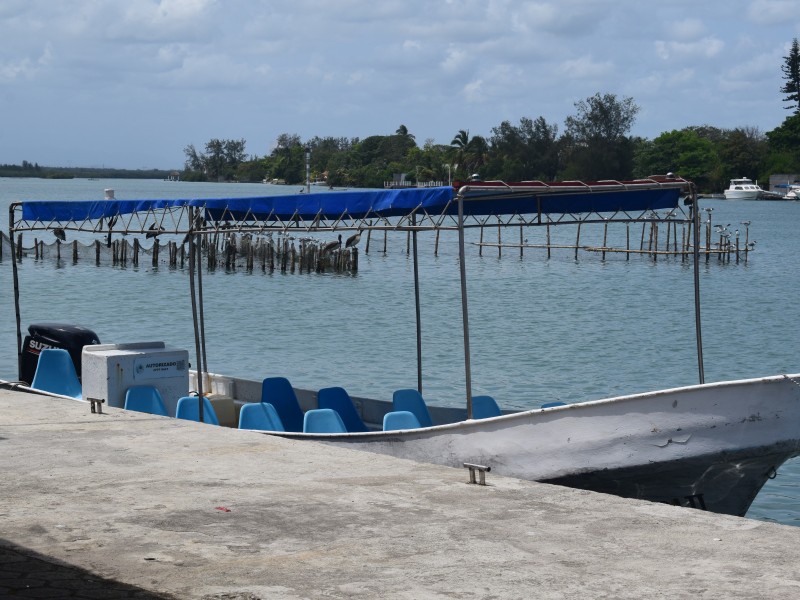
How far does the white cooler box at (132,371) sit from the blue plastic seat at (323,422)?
219 centimetres

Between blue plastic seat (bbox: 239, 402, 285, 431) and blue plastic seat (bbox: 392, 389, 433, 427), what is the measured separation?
1323 mm

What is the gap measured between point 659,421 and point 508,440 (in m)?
1.33

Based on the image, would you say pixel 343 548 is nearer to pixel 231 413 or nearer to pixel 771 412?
pixel 771 412

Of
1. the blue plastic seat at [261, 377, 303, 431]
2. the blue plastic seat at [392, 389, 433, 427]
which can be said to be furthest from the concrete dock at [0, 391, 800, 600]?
the blue plastic seat at [261, 377, 303, 431]

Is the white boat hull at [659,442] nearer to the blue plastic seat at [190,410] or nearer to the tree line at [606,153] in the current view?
the blue plastic seat at [190,410]

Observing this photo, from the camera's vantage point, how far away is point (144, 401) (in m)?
13.3

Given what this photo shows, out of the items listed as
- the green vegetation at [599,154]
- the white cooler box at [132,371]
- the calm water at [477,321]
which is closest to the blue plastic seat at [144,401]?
the white cooler box at [132,371]

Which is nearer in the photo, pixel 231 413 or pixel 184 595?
pixel 184 595

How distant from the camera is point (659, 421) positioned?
10156mm

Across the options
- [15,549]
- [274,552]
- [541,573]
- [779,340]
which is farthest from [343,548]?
[779,340]

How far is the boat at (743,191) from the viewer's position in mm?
166875

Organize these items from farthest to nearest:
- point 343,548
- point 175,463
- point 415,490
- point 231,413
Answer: point 231,413
point 175,463
point 415,490
point 343,548

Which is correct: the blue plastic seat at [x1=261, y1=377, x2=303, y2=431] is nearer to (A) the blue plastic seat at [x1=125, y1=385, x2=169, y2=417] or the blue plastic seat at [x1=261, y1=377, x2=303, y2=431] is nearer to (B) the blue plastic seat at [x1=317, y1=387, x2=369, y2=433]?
(B) the blue plastic seat at [x1=317, y1=387, x2=369, y2=433]

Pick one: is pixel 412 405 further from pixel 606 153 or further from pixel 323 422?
pixel 606 153
